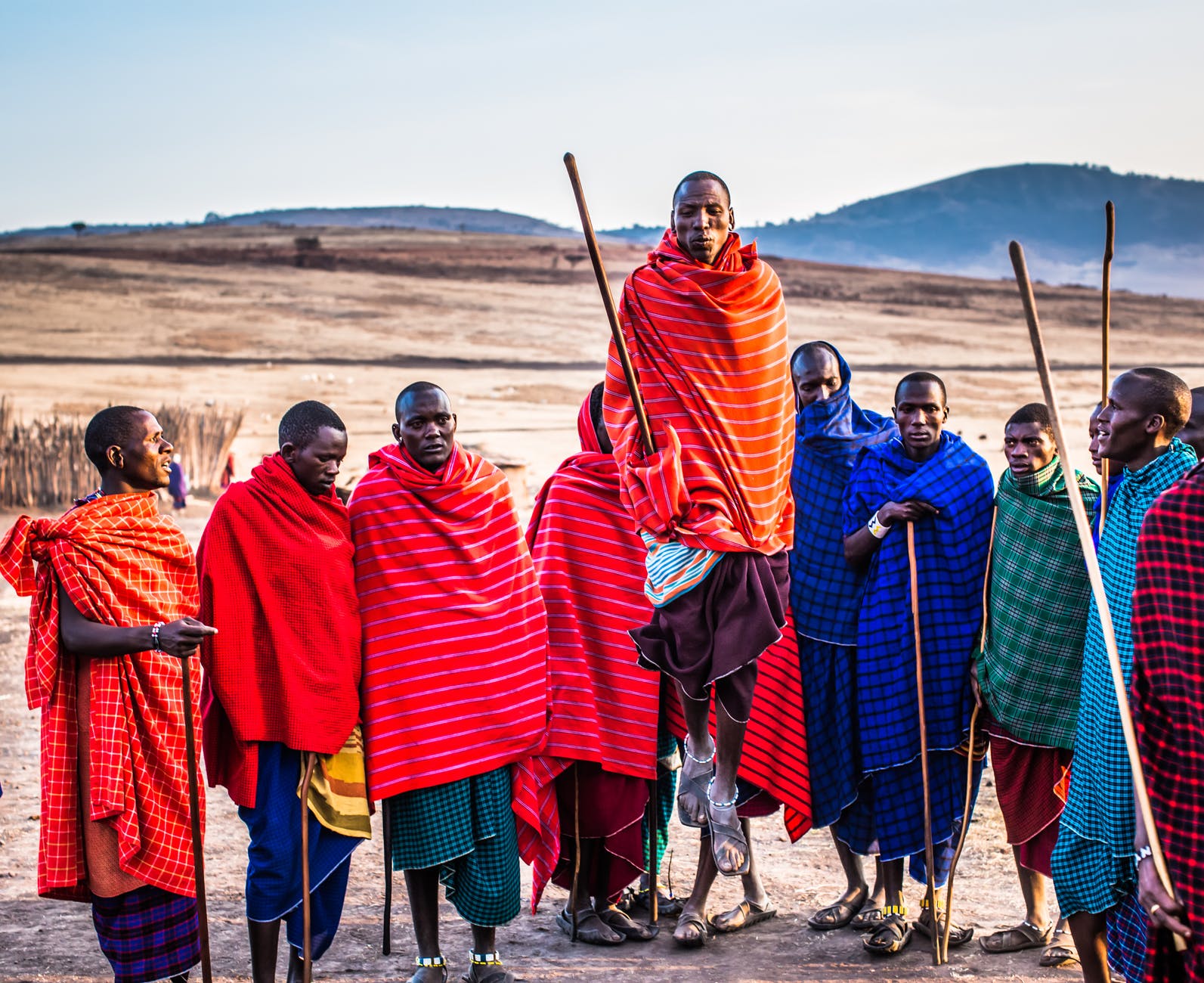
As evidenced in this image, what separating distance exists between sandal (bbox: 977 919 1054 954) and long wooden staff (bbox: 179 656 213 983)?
10.0ft

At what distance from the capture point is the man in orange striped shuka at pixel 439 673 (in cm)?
470

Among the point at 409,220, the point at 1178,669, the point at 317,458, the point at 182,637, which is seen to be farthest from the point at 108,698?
the point at 409,220

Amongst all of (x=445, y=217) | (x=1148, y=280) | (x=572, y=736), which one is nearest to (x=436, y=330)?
(x=572, y=736)

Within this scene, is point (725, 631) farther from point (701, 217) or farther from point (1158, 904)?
point (1158, 904)

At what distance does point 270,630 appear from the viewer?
4461 millimetres

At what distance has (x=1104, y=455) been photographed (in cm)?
402

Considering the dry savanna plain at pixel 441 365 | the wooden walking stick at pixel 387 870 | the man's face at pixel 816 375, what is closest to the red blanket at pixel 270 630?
the dry savanna plain at pixel 441 365

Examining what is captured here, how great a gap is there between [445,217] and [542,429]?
83.3 metres

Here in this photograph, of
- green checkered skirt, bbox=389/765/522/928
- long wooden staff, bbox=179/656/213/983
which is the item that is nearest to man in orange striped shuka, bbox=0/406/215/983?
long wooden staff, bbox=179/656/213/983

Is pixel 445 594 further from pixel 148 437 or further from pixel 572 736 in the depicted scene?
pixel 148 437

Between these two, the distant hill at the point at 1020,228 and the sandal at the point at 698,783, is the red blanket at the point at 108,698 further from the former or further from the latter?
the distant hill at the point at 1020,228

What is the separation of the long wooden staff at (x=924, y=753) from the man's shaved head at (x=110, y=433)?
3.03 m

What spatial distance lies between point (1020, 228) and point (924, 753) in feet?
452

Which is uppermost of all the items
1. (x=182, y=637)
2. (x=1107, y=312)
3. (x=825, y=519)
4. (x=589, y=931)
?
(x=1107, y=312)
